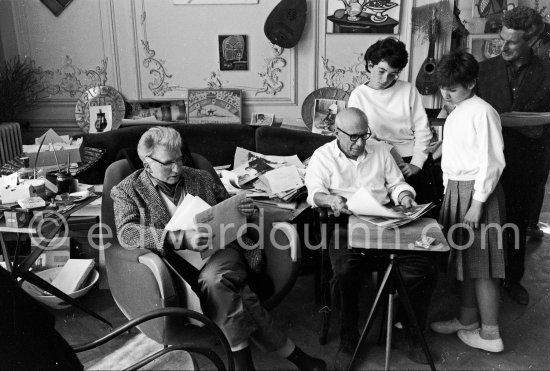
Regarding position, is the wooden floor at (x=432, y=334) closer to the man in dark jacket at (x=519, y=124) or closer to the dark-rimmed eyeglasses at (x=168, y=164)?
the man in dark jacket at (x=519, y=124)

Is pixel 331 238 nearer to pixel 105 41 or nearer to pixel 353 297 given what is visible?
pixel 353 297

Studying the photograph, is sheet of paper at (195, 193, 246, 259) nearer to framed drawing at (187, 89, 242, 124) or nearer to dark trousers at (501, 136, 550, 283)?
dark trousers at (501, 136, 550, 283)

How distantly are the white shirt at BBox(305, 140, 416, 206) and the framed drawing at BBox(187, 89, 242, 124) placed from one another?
1.70 meters

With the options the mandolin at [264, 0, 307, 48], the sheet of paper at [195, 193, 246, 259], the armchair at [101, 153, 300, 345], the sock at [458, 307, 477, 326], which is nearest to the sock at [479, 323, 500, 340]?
the sock at [458, 307, 477, 326]

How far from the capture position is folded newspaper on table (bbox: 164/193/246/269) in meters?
2.21

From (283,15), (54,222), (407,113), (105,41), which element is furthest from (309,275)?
(105,41)

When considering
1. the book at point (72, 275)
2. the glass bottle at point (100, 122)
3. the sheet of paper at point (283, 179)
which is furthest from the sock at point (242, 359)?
the glass bottle at point (100, 122)

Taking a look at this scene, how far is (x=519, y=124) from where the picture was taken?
3043mm

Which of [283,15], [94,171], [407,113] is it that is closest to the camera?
[407,113]

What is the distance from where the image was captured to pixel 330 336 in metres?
2.75

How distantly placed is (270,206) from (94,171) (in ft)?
4.54

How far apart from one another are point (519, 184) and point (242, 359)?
77.2 inches

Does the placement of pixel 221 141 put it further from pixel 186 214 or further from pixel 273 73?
pixel 186 214

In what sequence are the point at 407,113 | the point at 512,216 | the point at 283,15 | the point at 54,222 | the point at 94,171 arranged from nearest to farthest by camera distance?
the point at 54,222, the point at 407,113, the point at 512,216, the point at 94,171, the point at 283,15
